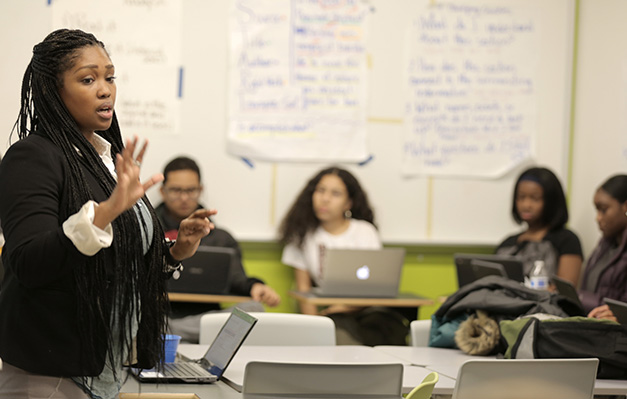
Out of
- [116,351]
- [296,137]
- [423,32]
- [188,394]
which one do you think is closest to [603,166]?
[423,32]

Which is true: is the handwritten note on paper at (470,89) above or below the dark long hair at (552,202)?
above

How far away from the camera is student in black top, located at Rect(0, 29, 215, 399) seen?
153 cm

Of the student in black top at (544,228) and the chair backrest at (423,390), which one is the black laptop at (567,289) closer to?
the student in black top at (544,228)

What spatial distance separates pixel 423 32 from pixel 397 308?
186 cm

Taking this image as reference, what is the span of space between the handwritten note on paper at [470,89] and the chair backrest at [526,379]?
314cm

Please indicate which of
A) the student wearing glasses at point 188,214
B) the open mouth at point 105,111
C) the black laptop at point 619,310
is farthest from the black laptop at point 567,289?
the open mouth at point 105,111

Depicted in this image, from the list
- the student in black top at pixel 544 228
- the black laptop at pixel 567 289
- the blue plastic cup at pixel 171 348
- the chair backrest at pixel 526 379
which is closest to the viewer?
the chair backrest at pixel 526 379

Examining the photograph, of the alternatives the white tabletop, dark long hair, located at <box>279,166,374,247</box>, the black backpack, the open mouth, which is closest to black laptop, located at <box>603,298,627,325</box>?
the black backpack

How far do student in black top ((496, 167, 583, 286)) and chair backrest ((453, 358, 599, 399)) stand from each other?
2.61m

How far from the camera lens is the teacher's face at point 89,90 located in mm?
1728

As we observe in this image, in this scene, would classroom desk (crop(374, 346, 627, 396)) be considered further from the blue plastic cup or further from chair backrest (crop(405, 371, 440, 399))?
the blue plastic cup

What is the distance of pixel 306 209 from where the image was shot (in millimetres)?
5023

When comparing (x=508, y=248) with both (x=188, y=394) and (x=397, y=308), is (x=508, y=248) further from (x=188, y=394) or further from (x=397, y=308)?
(x=188, y=394)

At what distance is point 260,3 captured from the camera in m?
5.10
